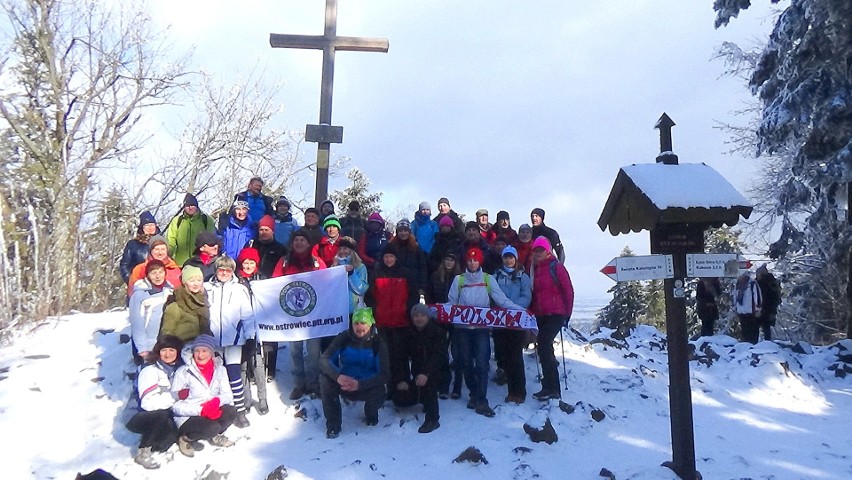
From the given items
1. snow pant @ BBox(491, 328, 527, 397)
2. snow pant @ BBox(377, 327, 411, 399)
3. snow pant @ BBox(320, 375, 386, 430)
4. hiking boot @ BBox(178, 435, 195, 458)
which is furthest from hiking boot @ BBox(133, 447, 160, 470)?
snow pant @ BBox(491, 328, 527, 397)

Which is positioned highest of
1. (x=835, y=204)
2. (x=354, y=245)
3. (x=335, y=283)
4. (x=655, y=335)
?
(x=835, y=204)

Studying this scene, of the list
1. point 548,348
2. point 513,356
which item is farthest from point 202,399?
point 548,348

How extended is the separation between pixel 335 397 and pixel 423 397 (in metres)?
1.10

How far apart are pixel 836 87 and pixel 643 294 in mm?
25092

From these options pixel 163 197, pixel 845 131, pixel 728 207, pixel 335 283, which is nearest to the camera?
pixel 728 207

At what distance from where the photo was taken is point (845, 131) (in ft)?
34.9

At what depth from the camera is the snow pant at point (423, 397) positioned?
24.6ft

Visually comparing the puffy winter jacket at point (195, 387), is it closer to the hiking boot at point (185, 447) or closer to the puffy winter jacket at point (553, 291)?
the hiking boot at point (185, 447)

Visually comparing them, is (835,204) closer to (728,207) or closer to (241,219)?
(728,207)

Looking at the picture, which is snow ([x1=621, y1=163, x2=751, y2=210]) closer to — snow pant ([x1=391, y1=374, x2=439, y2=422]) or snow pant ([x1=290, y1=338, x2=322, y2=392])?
snow pant ([x1=391, y1=374, x2=439, y2=422])

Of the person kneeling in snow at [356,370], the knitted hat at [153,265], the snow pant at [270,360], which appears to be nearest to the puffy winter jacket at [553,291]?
the person kneeling in snow at [356,370]

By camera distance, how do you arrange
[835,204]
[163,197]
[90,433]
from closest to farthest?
1. [90,433]
2. [835,204]
3. [163,197]

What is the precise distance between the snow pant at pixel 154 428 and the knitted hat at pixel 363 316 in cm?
234

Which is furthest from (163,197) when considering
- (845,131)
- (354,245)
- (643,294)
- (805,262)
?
(643,294)
